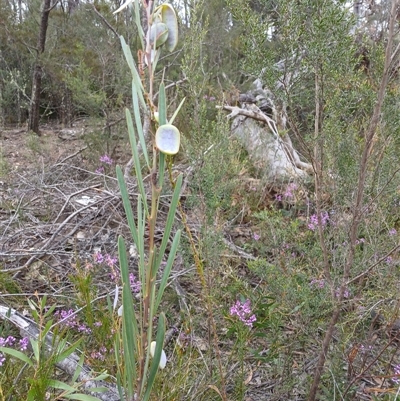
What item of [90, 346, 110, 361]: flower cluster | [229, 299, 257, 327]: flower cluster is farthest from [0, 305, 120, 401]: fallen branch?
[229, 299, 257, 327]: flower cluster

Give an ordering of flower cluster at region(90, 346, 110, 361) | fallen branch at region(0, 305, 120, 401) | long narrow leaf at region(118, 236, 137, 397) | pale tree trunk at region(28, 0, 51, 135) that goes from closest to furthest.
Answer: long narrow leaf at region(118, 236, 137, 397) < fallen branch at region(0, 305, 120, 401) < flower cluster at region(90, 346, 110, 361) < pale tree trunk at region(28, 0, 51, 135)

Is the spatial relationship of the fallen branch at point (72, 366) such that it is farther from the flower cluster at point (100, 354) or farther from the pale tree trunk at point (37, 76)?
the pale tree trunk at point (37, 76)

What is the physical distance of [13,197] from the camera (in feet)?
11.3

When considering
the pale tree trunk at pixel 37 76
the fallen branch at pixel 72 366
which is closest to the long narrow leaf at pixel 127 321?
the fallen branch at pixel 72 366

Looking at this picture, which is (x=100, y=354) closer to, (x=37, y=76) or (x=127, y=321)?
(x=127, y=321)

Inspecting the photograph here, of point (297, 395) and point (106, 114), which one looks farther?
point (106, 114)

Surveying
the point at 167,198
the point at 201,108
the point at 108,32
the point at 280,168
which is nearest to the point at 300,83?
the point at 201,108

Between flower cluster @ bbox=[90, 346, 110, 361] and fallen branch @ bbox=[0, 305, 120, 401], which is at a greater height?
fallen branch @ bbox=[0, 305, 120, 401]

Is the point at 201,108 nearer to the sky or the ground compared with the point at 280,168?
nearer to the sky

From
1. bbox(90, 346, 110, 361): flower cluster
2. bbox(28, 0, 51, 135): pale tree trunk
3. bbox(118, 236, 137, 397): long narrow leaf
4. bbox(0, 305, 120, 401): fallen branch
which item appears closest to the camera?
bbox(118, 236, 137, 397): long narrow leaf

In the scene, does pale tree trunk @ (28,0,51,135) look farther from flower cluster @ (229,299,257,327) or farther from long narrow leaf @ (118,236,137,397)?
long narrow leaf @ (118,236,137,397)

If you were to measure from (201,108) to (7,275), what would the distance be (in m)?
1.48

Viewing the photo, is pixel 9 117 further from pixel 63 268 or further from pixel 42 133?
pixel 63 268

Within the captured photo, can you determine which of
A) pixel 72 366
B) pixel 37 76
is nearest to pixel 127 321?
pixel 72 366
